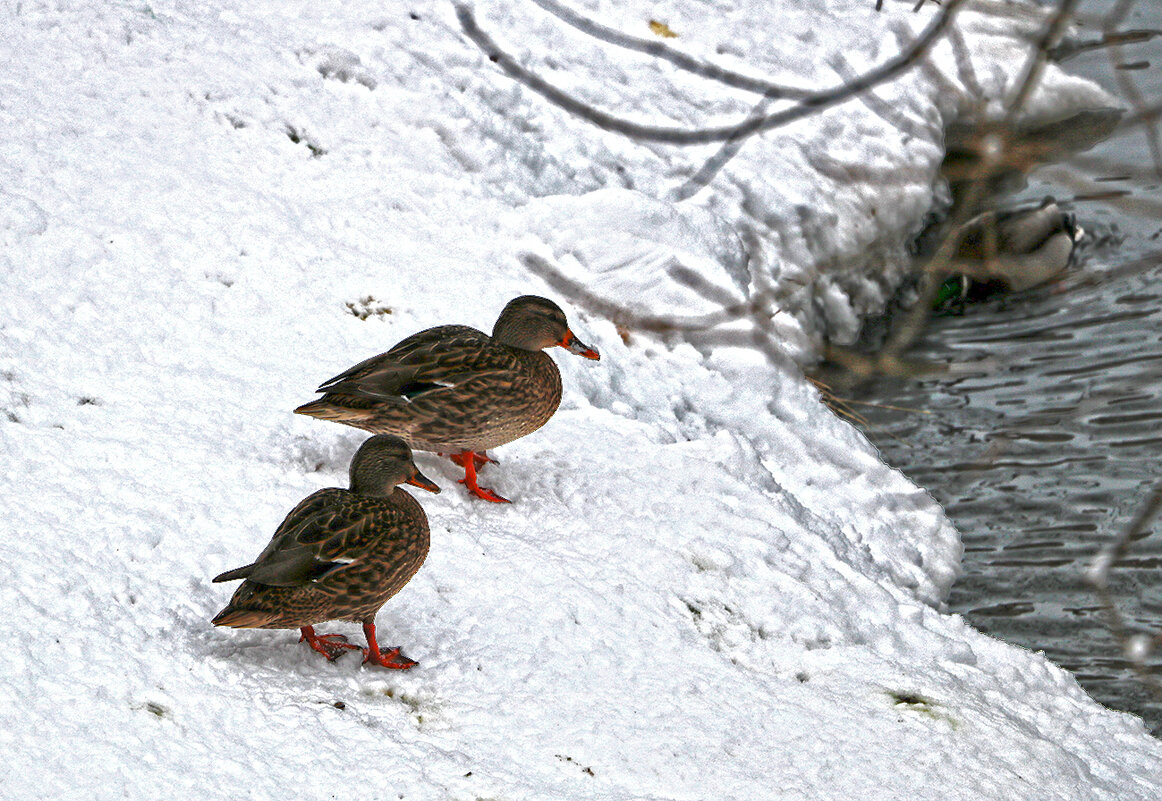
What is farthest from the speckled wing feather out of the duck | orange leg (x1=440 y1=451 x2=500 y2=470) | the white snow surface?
the duck

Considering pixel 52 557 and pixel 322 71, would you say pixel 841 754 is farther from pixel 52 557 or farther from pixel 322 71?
pixel 322 71

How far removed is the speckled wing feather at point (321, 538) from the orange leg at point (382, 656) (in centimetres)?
26

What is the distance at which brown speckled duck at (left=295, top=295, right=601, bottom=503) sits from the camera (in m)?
4.15

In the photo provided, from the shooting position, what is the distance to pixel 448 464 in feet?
15.0

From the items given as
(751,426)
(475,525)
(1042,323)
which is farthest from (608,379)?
(1042,323)

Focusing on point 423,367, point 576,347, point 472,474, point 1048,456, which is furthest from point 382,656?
point 1048,456

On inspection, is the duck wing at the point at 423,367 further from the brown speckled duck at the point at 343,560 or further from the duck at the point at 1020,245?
the duck at the point at 1020,245

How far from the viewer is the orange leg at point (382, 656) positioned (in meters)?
3.32

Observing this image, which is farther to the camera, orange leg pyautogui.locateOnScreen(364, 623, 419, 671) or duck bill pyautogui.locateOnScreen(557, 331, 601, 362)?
duck bill pyautogui.locateOnScreen(557, 331, 601, 362)

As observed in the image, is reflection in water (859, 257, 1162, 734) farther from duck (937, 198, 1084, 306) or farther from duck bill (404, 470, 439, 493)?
duck bill (404, 470, 439, 493)

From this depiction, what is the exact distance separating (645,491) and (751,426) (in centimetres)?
119

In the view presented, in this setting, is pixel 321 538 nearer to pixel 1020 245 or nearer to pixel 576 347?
pixel 576 347

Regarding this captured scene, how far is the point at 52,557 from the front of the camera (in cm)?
337

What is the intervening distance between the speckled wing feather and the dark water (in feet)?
7.36
